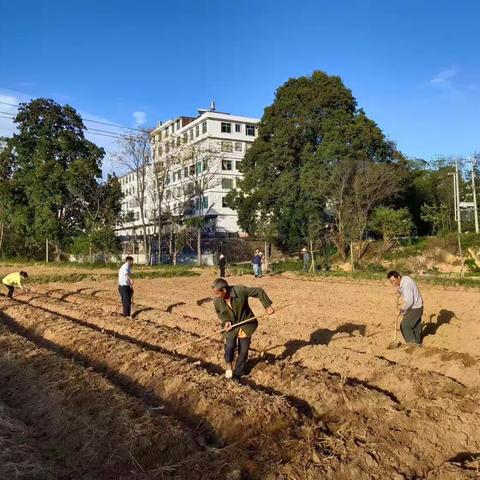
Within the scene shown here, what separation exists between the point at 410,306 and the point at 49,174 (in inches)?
1340

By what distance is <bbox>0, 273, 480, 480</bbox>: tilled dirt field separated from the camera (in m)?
4.65

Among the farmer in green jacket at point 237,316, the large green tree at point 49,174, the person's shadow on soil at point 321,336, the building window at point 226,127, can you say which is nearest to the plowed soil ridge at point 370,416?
the farmer in green jacket at point 237,316

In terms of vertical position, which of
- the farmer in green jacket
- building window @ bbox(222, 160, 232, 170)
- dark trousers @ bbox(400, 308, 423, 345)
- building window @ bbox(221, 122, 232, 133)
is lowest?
dark trousers @ bbox(400, 308, 423, 345)

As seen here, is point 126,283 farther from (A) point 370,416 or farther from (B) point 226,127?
(B) point 226,127

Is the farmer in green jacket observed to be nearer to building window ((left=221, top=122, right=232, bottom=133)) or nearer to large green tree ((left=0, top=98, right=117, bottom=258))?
large green tree ((left=0, top=98, right=117, bottom=258))

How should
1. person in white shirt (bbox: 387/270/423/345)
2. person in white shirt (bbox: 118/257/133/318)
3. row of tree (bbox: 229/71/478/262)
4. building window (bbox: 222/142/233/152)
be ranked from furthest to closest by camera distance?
building window (bbox: 222/142/233/152) → row of tree (bbox: 229/71/478/262) → person in white shirt (bbox: 118/257/133/318) → person in white shirt (bbox: 387/270/423/345)

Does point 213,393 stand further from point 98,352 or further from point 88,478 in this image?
point 98,352

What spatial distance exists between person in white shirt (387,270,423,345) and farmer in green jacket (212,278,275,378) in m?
2.73

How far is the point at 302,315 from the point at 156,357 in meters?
5.70

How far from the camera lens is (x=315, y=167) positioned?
32.9 m

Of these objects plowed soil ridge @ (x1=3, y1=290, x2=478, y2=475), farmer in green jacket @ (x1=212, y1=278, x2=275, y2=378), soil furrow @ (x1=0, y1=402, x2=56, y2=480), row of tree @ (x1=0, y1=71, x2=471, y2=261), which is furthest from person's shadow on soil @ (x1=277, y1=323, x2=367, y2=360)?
row of tree @ (x1=0, y1=71, x2=471, y2=261)

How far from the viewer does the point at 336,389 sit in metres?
6.35

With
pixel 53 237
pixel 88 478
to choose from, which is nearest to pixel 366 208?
pixel 53 237

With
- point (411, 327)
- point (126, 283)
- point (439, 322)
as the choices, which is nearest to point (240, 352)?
point (411, 327)
